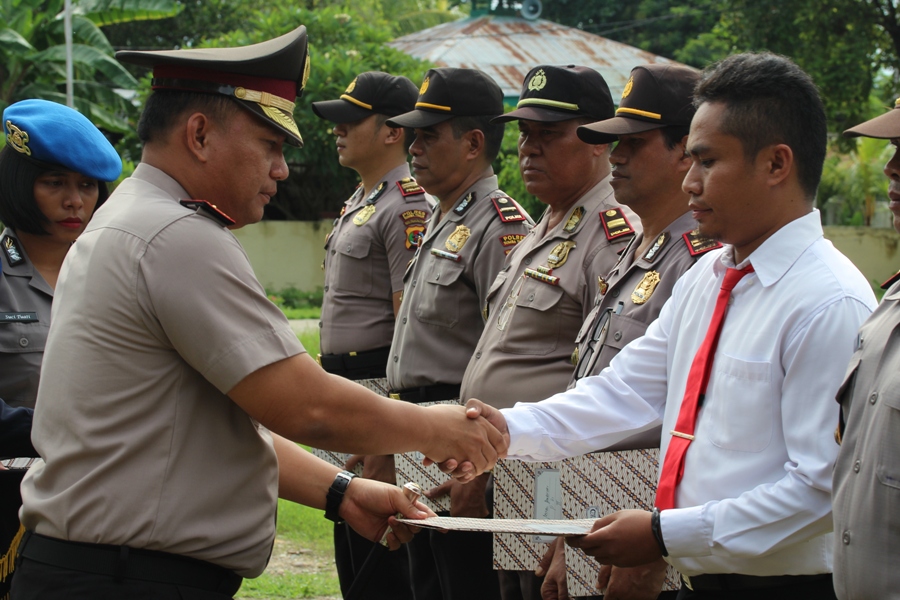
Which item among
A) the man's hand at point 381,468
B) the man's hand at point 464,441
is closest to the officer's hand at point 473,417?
the man's hand at point 464,441

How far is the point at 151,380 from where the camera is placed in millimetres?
2303

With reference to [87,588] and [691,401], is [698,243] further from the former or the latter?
[87,588]

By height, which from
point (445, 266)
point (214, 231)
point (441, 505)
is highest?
point (214, 231)

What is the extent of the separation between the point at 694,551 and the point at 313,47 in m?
14.7

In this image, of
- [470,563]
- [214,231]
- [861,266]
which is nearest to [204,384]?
[214,231]

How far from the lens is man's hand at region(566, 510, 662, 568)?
244 centimetres

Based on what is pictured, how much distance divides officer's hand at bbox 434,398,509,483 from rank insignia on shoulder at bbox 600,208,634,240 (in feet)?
3.07

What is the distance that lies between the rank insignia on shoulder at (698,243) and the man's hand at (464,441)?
0.83 meters

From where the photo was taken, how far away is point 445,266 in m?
4.48

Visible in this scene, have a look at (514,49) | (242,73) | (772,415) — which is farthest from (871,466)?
(514,49)

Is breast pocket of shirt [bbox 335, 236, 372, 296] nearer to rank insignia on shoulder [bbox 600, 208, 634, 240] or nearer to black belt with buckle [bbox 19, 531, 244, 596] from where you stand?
rank insignia on shoulder [bbox 600, 208, 634, 240]

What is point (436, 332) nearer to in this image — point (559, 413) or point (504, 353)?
point (504, 353)

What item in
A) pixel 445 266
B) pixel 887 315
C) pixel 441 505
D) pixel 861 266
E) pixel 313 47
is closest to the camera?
pixel 887 315

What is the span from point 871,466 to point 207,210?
1586 millimetres
